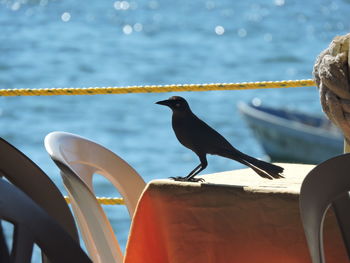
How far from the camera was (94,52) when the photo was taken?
32.1m

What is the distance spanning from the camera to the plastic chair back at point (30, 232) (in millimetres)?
1752

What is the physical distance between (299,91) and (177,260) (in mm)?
27029

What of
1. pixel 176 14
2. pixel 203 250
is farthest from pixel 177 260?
pixel 176 14

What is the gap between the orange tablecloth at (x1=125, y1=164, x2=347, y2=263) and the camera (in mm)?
1990

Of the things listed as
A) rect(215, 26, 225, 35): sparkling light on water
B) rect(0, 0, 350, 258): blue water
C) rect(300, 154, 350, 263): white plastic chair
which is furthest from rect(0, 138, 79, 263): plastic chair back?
rect(215, 26, 225, 35): sparkling light on water

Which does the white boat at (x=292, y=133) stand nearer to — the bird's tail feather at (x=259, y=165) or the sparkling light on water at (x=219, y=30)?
the bird's tail feather at (x=259, y=165)

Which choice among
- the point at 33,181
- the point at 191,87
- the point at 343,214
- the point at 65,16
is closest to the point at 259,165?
the point at 343,214

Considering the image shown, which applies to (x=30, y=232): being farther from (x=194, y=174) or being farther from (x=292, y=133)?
(x=292, y=133)

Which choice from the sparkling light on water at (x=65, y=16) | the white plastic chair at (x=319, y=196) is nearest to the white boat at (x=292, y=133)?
the white plastic chair at (x=319, y=196)

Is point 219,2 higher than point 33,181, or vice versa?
point 33,181

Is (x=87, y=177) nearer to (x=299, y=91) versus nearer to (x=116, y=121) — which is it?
Answer: (x=116, y=121)

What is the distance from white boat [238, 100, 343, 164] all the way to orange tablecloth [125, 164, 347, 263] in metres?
15.5

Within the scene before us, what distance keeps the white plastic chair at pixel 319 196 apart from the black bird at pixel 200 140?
0.29 metres

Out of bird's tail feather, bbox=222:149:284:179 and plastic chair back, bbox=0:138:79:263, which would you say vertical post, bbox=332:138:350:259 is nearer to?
bird's tail feather, bbox=222:149:284:179
